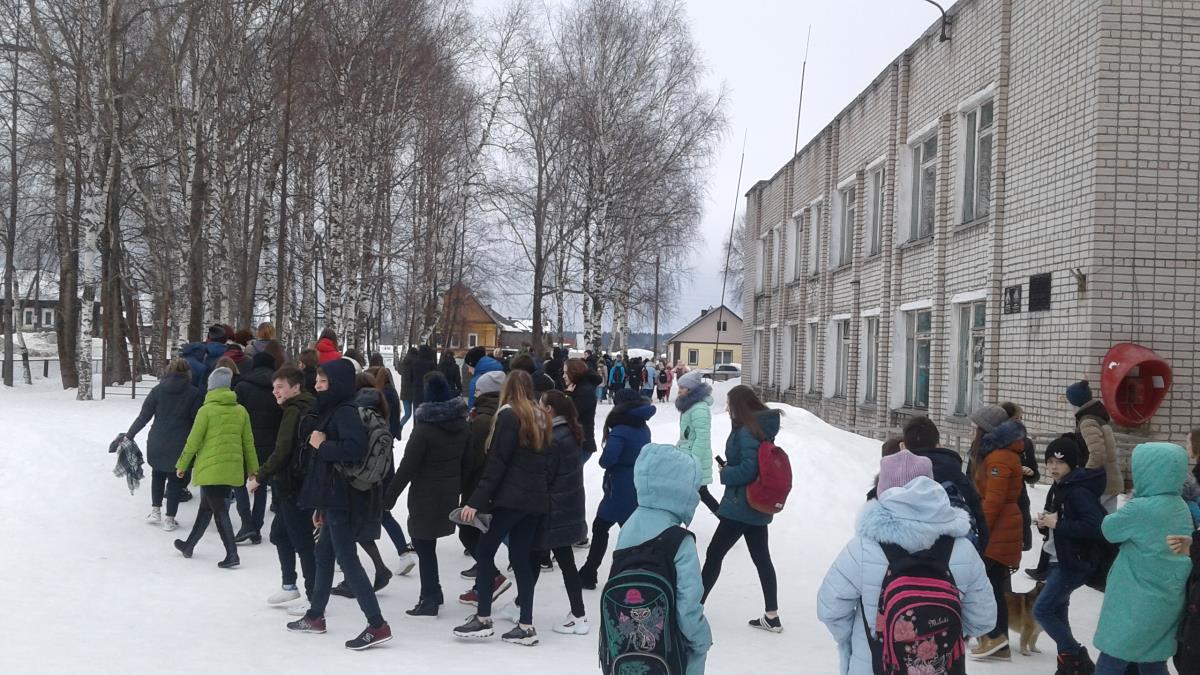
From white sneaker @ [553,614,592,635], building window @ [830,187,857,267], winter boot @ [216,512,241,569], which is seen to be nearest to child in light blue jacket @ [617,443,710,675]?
white sneaker @ [553,614,592,635]

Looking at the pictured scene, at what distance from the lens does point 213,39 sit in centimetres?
2175

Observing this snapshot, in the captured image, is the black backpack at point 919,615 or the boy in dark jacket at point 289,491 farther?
the boy in dark jacket at point 289,491

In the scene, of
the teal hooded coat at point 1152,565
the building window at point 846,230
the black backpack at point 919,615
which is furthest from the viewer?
the building window at point 846,230

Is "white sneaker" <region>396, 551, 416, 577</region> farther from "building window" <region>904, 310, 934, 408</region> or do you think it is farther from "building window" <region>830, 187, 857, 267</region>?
"building window" <region>830, 187, 857, 267</region>

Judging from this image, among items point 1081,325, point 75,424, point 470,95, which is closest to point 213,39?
point 75,424

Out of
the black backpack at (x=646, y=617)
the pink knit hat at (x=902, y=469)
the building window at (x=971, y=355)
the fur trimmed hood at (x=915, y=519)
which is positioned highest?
the building window at (x=971, y=355)

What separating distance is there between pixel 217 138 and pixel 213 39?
2032 millimetres

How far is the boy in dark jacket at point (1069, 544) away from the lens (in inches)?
253

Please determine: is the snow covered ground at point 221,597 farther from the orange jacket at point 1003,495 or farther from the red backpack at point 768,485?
the red backpack at point 768,485

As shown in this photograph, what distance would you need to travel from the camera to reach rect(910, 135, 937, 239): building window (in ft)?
57.9

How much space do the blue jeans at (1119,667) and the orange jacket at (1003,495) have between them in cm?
130

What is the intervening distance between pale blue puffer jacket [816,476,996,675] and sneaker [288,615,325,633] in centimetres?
404

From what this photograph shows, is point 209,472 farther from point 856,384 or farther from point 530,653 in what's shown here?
point 856,384

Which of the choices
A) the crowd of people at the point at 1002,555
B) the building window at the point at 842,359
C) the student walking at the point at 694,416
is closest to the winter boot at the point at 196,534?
the student walking at the point at 694,416
